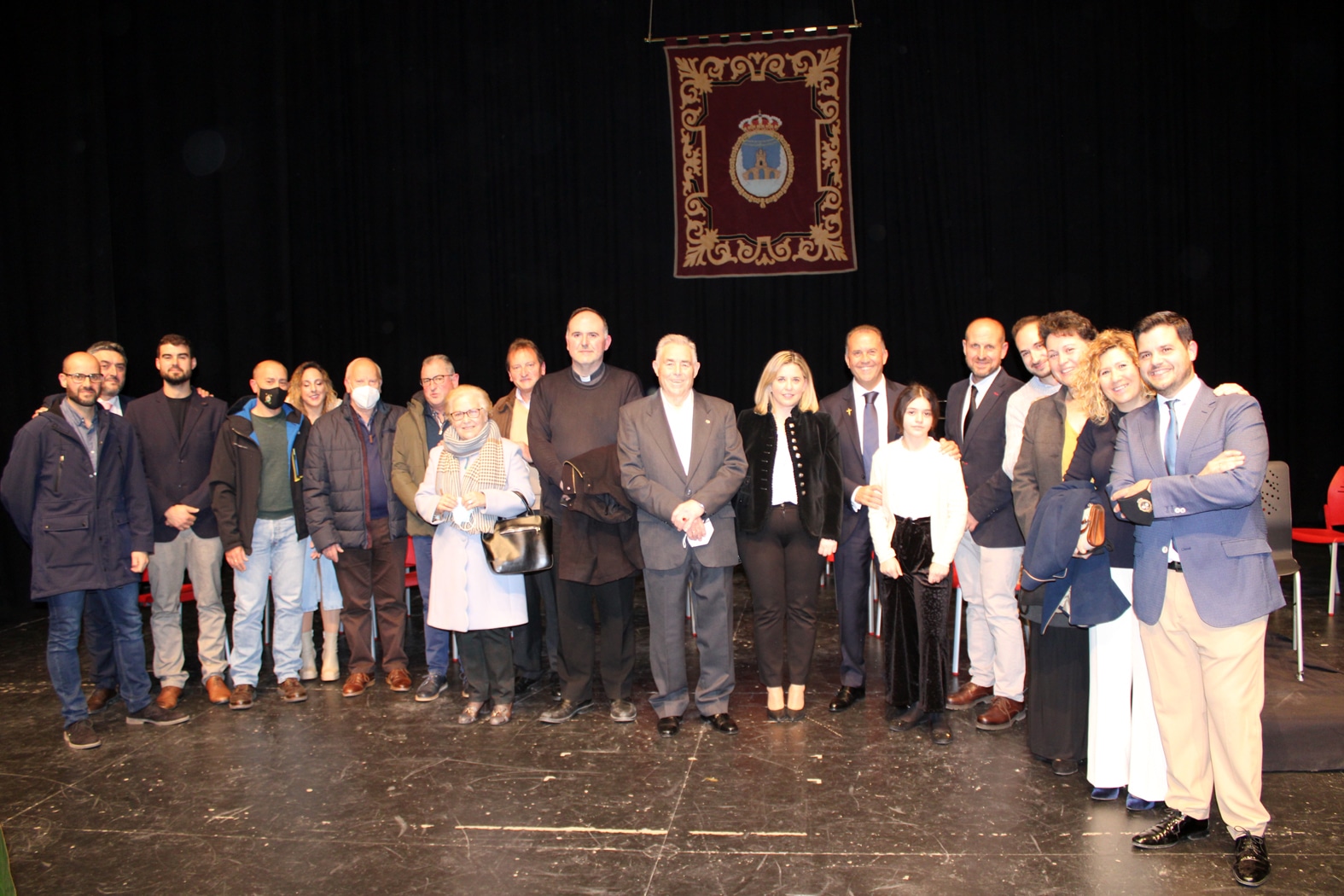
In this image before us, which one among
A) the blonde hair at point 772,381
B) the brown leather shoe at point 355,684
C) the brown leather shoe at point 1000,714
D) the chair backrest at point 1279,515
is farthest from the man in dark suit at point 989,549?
the brown leather shoe at point 355,684

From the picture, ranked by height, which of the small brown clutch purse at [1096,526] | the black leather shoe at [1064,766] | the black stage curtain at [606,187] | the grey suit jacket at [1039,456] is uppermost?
the black stage curtain at [606,187]

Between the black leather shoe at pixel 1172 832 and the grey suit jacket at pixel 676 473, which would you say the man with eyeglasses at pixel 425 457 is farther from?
the black leather shoe at pixel 1172 832

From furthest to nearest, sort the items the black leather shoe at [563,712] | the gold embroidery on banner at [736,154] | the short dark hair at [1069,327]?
1. the gold embroidery on banner at [736,154]
2. the black leather shoe at [563,712]
3. the short dark hair at [1069,327]

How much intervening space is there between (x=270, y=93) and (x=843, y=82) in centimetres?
501

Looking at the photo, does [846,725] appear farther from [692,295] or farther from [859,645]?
[692,295]

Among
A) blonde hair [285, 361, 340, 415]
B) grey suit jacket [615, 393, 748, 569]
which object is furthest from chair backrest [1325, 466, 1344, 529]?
blonde hair [285, 361, 340, 415]

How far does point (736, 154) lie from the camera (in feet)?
25.7

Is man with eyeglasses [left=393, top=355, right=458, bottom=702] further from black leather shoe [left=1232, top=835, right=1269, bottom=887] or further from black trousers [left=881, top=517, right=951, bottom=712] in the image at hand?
black leather shoe [left=1232, top=835, right=1269, bottom=887]

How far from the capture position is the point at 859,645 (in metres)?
4.21

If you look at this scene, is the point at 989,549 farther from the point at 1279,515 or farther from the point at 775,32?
the point at 775,32

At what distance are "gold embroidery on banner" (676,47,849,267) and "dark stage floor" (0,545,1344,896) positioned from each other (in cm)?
454

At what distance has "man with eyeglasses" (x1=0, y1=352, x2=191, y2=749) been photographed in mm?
4031

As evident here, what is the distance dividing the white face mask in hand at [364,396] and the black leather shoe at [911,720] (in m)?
2.83

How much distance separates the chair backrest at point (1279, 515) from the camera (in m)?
4.40
